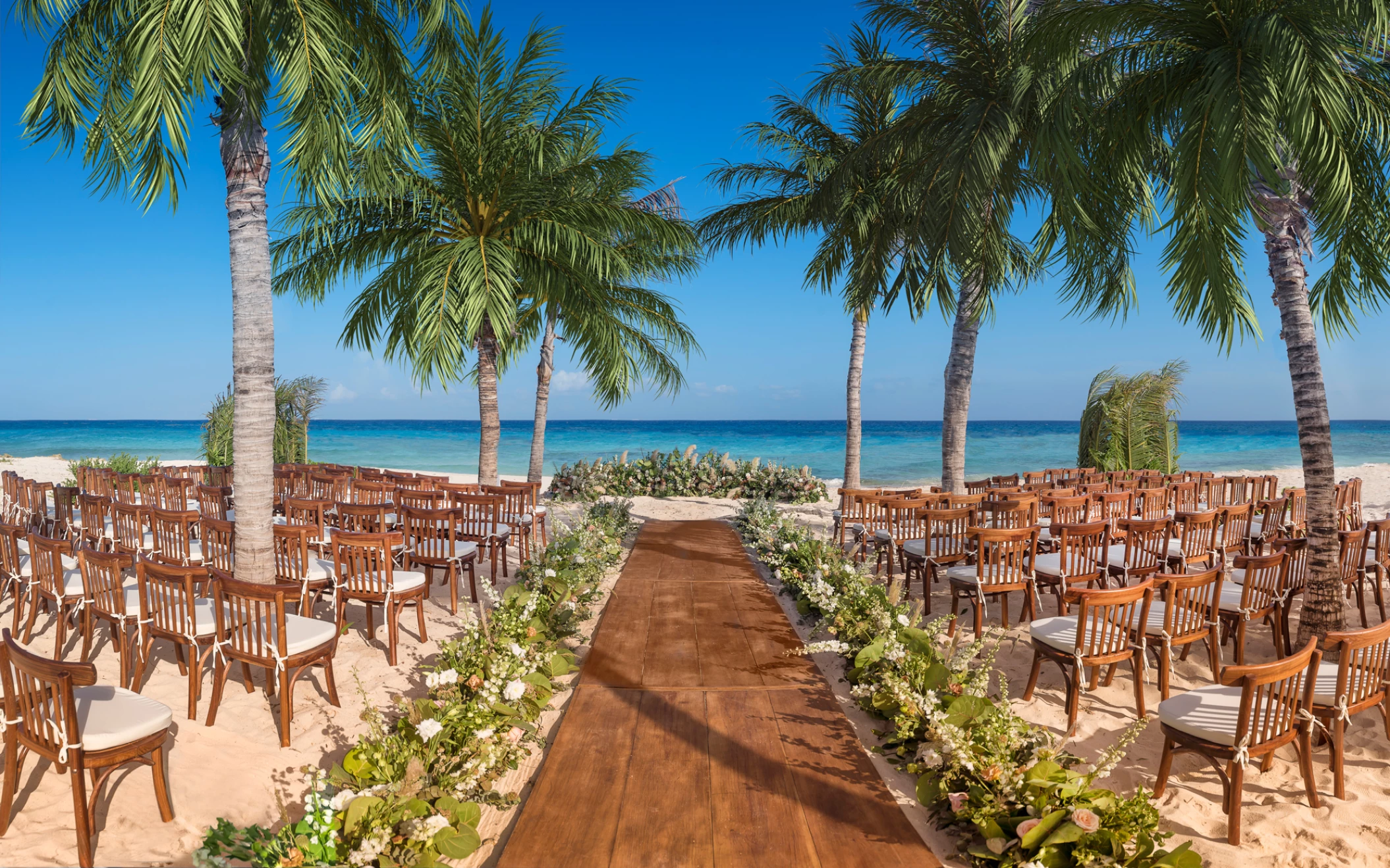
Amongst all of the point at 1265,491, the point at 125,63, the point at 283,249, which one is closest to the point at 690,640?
the point at 125,63

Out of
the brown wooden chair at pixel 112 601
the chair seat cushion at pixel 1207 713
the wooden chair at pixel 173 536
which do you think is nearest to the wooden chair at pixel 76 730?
the brown wooden chair at pixel 112 601

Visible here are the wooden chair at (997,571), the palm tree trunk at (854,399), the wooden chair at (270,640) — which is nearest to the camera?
the wooden chair at (270,640)

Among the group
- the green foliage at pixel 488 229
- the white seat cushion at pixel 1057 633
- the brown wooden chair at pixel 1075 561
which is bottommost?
the white seat cushion at pixel 1057 633

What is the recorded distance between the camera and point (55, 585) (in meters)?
4.50

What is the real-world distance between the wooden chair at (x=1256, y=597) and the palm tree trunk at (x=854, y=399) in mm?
7820

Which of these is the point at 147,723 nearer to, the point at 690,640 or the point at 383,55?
the point at 690,640

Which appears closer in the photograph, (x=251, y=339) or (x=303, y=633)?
(x=303, y=633)

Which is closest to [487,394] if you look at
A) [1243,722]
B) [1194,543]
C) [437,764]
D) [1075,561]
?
[437,764]

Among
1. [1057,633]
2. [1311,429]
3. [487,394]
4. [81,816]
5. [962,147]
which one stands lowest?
[81,816]

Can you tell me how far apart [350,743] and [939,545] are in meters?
4.88

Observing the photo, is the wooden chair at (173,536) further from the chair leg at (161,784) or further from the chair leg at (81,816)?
the chair leg at (81,816)

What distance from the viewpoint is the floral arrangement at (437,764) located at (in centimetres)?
228

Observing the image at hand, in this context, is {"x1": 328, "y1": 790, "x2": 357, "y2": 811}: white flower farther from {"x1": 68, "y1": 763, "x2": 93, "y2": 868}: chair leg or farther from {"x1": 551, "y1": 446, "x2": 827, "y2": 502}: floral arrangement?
{"x1": 551, "y1": 446, "x2": 827, "y2": 502}: floral arrangement

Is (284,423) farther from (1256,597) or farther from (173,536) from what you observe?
(1256,597)
